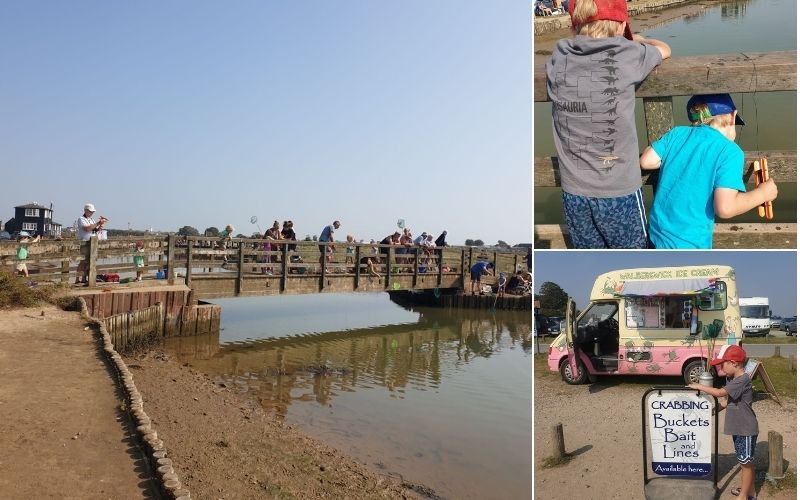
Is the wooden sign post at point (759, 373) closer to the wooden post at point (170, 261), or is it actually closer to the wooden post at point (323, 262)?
the wooden post at point (170, 261)

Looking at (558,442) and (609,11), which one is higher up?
(609,11)

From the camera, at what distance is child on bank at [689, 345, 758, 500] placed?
2574 millimetres

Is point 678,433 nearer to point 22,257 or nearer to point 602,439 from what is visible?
point 602,439

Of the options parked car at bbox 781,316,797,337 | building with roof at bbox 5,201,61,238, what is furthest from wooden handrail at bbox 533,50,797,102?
building with roof at bbox 5,201,61,238

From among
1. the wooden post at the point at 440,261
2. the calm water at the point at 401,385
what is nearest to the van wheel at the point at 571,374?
the calm water at the point at 401,385

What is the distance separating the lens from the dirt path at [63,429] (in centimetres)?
438

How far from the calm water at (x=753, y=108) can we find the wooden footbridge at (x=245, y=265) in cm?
1365

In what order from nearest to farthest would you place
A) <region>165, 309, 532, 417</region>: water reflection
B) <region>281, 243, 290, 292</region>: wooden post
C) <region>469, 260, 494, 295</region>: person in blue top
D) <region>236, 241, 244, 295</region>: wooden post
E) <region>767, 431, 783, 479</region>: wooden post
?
<region>767, 431, 783, 479</region>: wooden post → <region>165, 309, 532, 417</region>: water reflection → <region>236, 241, 244, 295</region>: wooden post → <region>281, 243, 290, 292</region>: wooden post → <region>469, 260, 494, 295</region>: person in blue top

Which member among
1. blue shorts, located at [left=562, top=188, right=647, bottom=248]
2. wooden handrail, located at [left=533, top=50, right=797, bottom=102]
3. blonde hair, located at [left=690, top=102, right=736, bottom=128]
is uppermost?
wooden handrail, located at [left=533, top=50, right=797, bottom=102]

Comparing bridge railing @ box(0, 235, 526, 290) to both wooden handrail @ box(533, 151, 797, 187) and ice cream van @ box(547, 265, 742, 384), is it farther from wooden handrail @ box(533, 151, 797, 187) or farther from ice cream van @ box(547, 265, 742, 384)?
wooden handrail @ box(533, 151, 797, 187)

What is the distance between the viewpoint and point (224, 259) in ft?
56.3

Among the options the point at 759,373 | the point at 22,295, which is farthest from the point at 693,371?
the point at 22,295

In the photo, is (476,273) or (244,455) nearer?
(244,455)

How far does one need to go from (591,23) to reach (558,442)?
1.66 m
